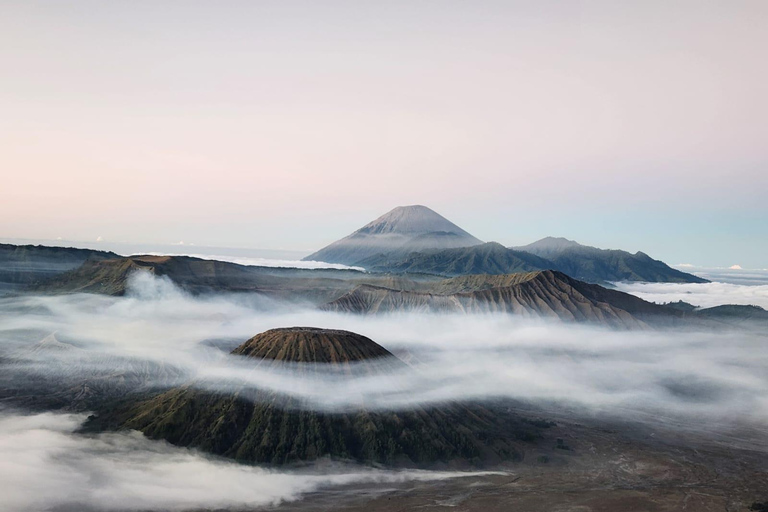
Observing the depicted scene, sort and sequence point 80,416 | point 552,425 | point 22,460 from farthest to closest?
1. point 552,425
2. point 80,416
3. point 22,460

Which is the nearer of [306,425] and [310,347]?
[306,425]

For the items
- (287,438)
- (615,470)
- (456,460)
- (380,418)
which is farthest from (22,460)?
(615,470)

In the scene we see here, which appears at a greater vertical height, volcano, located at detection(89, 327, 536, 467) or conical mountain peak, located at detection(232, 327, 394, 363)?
conical mountain peak, located at detection(232, 327, 394, 363)

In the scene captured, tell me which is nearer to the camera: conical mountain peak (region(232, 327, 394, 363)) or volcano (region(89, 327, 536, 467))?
volcano (region(89, 327, 536, 467))

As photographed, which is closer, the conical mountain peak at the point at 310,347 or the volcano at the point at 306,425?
the volcano at the point at 306,425

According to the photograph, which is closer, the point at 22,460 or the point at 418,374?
the point at 22,460

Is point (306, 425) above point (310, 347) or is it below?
below

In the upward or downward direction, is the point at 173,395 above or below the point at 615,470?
above

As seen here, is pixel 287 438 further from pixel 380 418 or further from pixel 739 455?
pixel 739 455
